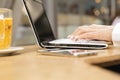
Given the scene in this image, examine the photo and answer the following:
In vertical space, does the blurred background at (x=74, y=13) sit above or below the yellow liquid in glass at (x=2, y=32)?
below

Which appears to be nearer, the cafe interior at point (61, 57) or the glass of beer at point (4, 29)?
the cafe interior at point (61, 57)

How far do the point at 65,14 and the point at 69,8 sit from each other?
104 mm

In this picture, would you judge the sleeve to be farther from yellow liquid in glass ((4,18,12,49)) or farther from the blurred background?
the blurred background

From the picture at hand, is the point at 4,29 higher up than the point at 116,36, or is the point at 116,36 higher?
the point at 4,29

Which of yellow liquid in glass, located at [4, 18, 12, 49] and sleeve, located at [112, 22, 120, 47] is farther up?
yellow liquid in glass, located at [4, 18, 12, 49]

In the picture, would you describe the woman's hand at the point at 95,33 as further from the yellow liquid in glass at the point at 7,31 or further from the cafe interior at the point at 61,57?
the yellow liquid in glass at the point at 7,31

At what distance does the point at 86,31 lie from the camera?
53.6 inches

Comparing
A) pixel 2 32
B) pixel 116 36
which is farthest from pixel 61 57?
pixel 116 36

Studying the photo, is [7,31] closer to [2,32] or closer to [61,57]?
[2,32]

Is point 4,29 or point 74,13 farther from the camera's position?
point 74,13

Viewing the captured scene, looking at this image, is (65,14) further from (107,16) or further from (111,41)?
(111,41)

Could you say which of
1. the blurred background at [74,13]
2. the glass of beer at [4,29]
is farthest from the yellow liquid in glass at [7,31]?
the blurred background at [74,13]

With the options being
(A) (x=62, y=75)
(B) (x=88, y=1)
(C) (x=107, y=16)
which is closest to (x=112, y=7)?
(C) (x=107, y=16)

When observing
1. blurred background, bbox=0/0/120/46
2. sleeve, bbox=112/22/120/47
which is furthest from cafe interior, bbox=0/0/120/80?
sleeve, bbox=112/22/120/47
